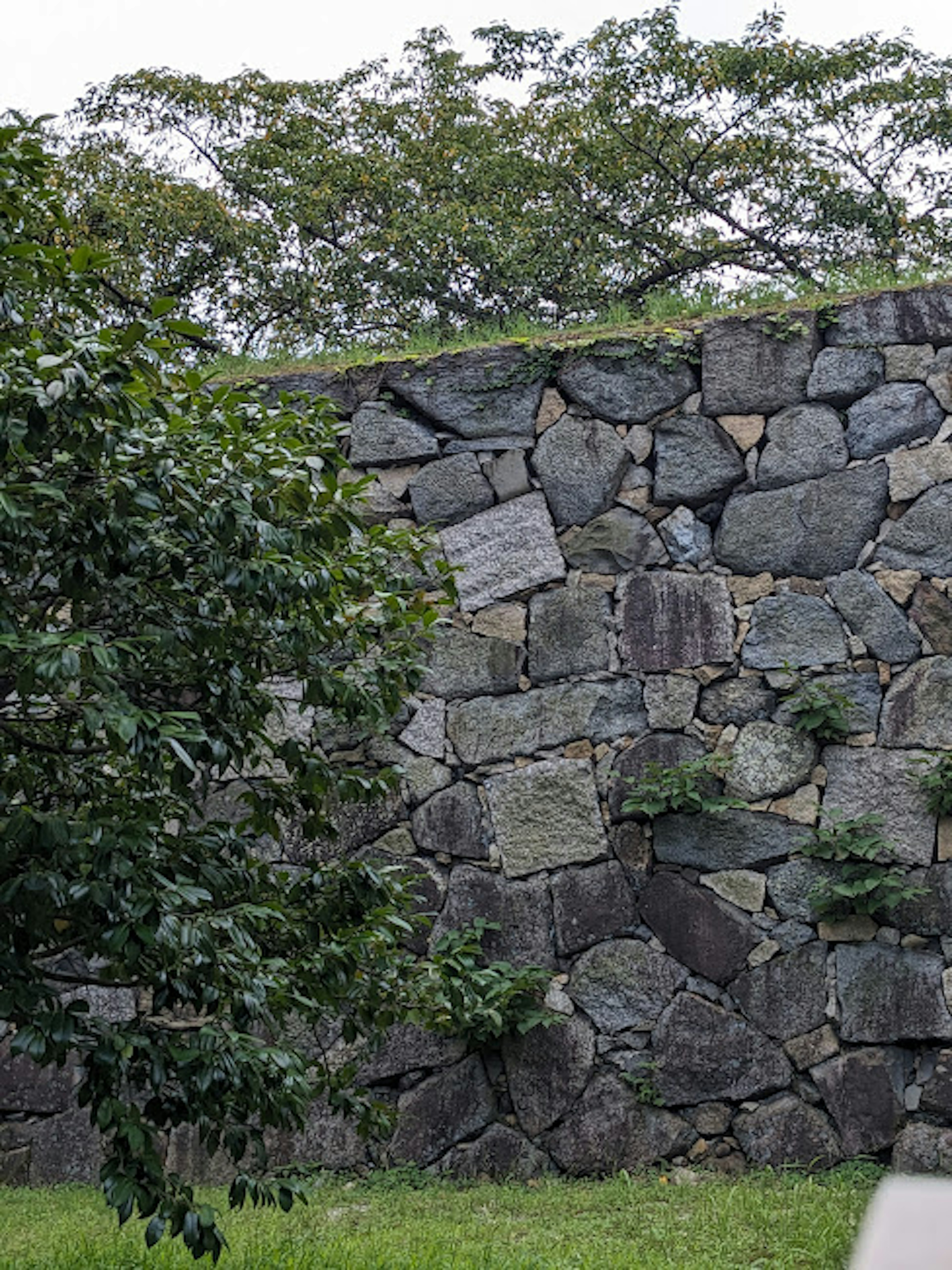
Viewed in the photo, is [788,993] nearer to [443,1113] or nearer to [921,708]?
[921,708]

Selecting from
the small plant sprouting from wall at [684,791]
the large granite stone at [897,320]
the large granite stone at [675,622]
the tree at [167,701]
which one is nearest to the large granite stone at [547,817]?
the small plant sprouting from wall at [684,791]

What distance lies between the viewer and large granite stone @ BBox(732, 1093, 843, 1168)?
4816mm

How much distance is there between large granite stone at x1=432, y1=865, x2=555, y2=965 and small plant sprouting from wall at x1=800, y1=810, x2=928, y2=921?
3.32 feet

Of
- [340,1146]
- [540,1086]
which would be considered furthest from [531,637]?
[340,1146]

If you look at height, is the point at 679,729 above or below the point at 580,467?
below

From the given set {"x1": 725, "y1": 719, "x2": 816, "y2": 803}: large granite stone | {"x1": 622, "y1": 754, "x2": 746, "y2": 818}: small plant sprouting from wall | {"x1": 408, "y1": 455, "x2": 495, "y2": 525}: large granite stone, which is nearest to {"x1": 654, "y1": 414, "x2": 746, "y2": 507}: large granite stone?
{"x1": 408, "y1": 455, "x2": 495, "y2": 525}: large granite stone

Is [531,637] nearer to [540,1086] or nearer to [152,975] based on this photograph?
[540,1086]

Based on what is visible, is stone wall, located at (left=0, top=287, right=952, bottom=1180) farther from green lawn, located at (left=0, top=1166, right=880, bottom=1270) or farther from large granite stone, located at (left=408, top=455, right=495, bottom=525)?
green lawn, located at (left=0, top=1166, right=880, bottom=1270)

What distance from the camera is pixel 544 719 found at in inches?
216

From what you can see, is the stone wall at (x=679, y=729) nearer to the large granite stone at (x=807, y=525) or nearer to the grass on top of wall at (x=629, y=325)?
the large granite stone at (x=807, y=525)

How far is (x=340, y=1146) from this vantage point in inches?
203

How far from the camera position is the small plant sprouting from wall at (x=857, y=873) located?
488 centimetres

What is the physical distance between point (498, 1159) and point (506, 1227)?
0.83 meters

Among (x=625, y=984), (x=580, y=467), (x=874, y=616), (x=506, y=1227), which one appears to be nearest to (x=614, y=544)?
(x=580, y=467)
